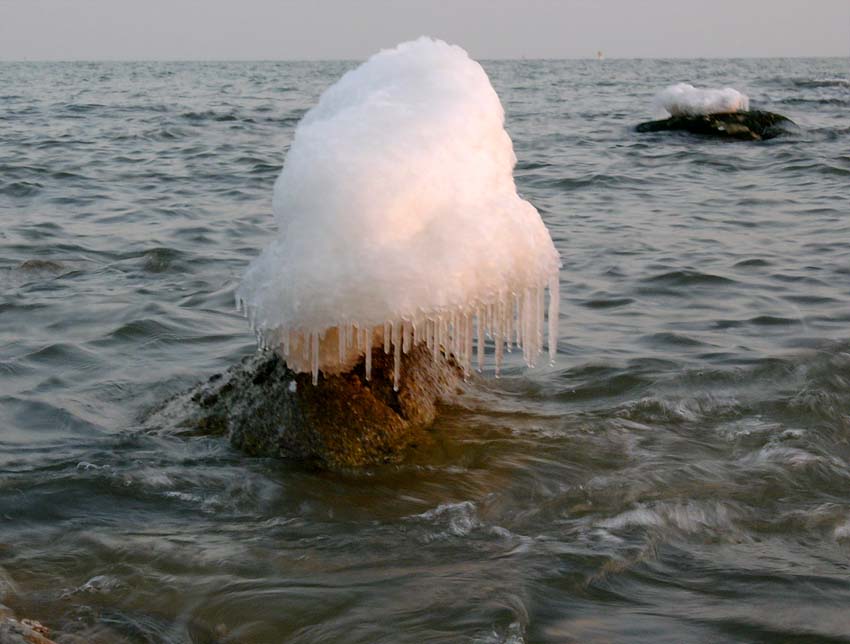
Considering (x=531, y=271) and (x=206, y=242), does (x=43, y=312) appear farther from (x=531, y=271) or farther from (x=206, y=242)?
(x=531, y=271)

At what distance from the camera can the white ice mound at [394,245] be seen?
3.57m

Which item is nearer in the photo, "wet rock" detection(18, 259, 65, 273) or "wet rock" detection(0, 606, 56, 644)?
"wet rock" detection(0, 606, 56, 644)

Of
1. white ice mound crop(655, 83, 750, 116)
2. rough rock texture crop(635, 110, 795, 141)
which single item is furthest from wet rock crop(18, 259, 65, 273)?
white ice mound crop(655, 83, 750, 116)

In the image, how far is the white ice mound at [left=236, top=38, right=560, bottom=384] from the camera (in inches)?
141

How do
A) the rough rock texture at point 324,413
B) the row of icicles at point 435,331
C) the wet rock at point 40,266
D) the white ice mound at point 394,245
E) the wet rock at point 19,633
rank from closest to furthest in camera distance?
1. the wet rock at point 19,633
2. the white ice mound at point 394,245
3. the row of icicles at point 435,331
4. the rough rock texture at point 324,413
5. the wet rock at point 40,266

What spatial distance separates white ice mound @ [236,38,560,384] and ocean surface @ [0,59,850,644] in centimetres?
65

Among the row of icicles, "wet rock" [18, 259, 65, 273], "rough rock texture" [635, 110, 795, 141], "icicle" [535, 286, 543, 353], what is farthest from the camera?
"rough rock texture" [635, 110, 795, 141]

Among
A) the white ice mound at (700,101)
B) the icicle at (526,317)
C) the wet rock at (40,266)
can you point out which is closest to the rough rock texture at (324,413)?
the icicle at (526,317)

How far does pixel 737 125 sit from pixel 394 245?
574 inches

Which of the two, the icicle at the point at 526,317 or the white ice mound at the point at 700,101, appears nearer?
the icicle at the point at 526,317

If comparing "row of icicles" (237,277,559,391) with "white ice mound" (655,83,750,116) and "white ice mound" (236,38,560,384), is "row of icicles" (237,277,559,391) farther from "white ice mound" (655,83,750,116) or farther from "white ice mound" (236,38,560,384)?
"white ice mound" (655,83,750,116)

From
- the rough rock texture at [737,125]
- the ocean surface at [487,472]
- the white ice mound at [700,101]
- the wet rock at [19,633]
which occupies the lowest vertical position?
the ocean surface at [487,472]

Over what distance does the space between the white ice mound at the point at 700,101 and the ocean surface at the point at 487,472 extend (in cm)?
886

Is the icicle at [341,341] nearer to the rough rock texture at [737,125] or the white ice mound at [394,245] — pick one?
the white ice mound at [394,245]
